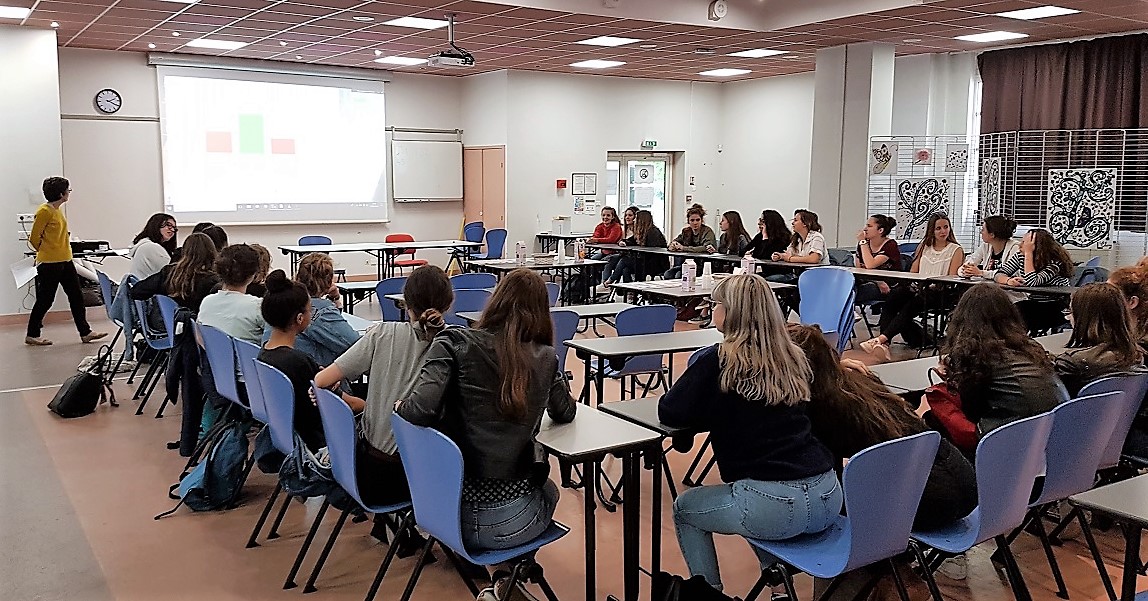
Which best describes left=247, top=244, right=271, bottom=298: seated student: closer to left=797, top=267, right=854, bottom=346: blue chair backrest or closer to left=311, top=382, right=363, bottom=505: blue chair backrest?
left=311, top=382, right=363, bottom=505: blue chair backrest

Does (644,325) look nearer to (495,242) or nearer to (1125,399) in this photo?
(1125,399)

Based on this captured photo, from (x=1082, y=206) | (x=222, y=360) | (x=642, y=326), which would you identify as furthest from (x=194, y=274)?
(x=1082, y=206)

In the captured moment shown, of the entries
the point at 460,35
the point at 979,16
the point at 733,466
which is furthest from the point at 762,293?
the point at 460,35

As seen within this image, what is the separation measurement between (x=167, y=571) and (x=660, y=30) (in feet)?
24.5

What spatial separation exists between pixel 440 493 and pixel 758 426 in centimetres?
91

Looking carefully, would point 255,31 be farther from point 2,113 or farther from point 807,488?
point 807,488

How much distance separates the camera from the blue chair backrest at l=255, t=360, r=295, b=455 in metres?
3.32

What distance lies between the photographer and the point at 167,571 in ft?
11.9

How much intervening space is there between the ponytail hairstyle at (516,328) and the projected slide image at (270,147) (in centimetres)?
997

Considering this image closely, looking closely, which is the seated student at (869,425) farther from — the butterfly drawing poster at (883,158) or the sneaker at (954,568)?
the butterfly drawing poster at (883,158)

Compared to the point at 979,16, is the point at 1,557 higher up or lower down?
lower down

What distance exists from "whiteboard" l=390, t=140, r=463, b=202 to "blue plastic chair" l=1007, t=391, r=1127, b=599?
11342 millimetres

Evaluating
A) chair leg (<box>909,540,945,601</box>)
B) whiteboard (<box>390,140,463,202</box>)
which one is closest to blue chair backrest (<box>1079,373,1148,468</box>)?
chair leg (<box>909,540,945,601</box>)

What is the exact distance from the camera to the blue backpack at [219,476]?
423 cm
